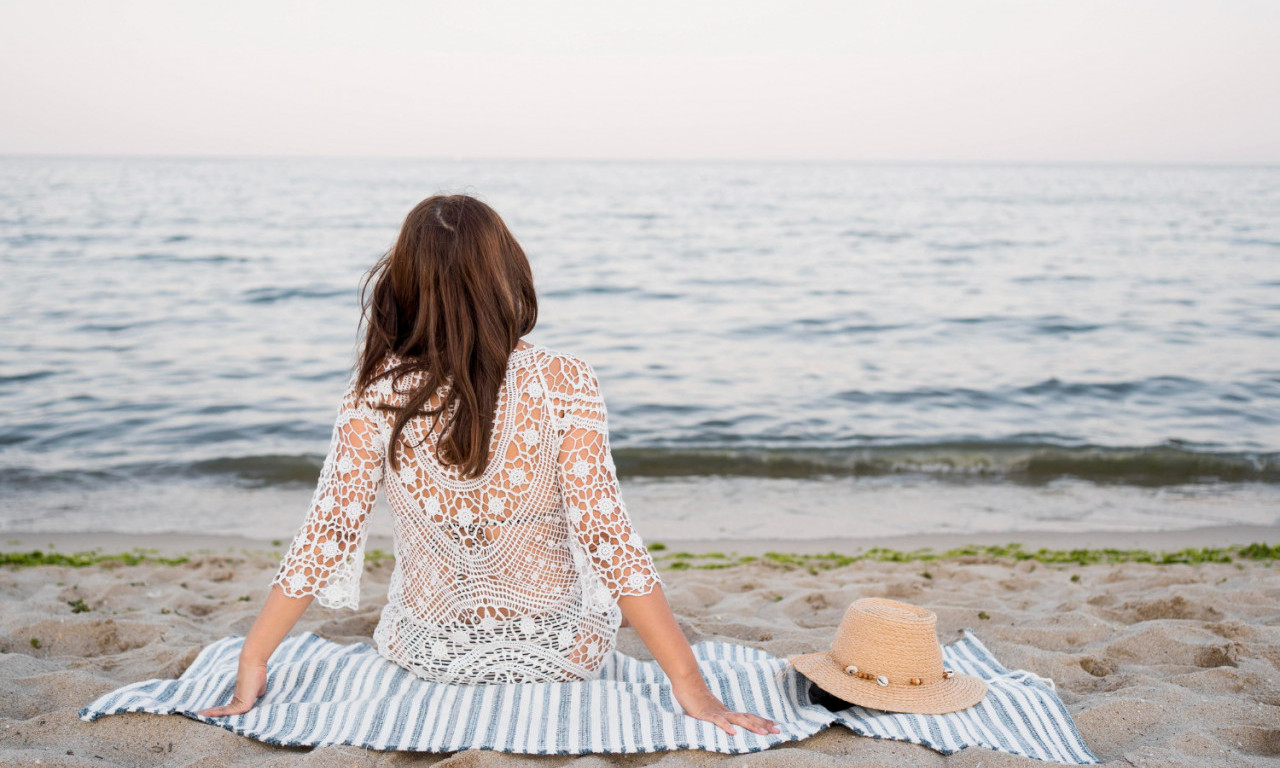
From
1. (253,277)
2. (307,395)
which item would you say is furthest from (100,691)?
(253,277)

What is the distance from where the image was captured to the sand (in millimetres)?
2549

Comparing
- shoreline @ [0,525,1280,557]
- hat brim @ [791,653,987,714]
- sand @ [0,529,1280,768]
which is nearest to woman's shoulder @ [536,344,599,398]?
sand @ [0,529,1280,768]

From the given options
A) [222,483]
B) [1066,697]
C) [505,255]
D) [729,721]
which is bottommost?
[222,483]

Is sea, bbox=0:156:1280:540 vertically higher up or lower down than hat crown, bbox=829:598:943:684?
lower down

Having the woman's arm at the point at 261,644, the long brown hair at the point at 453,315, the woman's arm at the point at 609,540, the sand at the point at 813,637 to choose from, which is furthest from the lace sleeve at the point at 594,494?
the woman's arm at the point at 261,644

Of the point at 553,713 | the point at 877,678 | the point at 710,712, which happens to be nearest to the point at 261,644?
the point at 553,713

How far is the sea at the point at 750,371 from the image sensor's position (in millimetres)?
7250

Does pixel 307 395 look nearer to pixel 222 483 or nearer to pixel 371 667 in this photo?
pixel 222 483

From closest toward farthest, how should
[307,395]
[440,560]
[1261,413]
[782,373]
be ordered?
[440,560] → [1261,413] → [307,395] → [782,373]

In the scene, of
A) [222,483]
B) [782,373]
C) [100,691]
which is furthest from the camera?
[782,373]

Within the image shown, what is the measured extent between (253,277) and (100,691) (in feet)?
53.9

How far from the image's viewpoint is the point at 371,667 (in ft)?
9.91

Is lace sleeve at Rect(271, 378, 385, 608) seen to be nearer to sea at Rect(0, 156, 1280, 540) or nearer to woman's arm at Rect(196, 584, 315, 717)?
woman's arm at Rect(196, 584, 315, 717)

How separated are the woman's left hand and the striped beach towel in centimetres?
3
